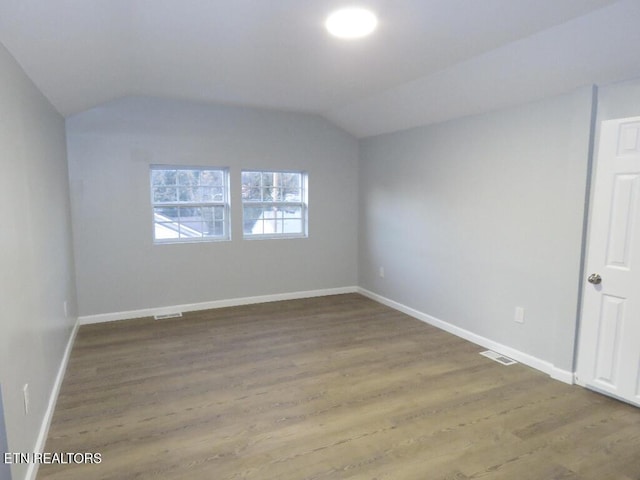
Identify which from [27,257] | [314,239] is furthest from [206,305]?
[27,257]

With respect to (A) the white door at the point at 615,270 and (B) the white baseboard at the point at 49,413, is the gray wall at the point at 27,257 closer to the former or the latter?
(B) the white baseboard at the point at 49,413

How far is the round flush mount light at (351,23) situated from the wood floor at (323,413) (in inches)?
91.4

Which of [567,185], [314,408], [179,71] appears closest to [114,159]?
[179,71]

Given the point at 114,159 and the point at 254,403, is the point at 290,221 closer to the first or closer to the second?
the point at 114,159

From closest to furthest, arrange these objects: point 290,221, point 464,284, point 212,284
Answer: point 464,284 → point 212,284 → point 290,221

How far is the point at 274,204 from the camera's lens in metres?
5.18

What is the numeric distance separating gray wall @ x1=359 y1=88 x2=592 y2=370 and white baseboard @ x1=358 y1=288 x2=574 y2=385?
0.15 feet

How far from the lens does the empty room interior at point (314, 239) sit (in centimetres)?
210

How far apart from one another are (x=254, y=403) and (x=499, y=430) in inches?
60.4

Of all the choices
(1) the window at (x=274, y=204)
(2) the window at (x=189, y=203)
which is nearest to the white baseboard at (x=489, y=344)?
(1) the window at (x=274, y=204)

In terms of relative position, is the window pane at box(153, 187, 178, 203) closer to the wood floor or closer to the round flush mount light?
the wood floor

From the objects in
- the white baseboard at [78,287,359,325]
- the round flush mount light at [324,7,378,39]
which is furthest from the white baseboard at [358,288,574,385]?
the round flush mount light at [324,7,378,39]

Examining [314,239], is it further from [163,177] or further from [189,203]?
[163,177]

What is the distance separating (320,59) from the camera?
289cm
